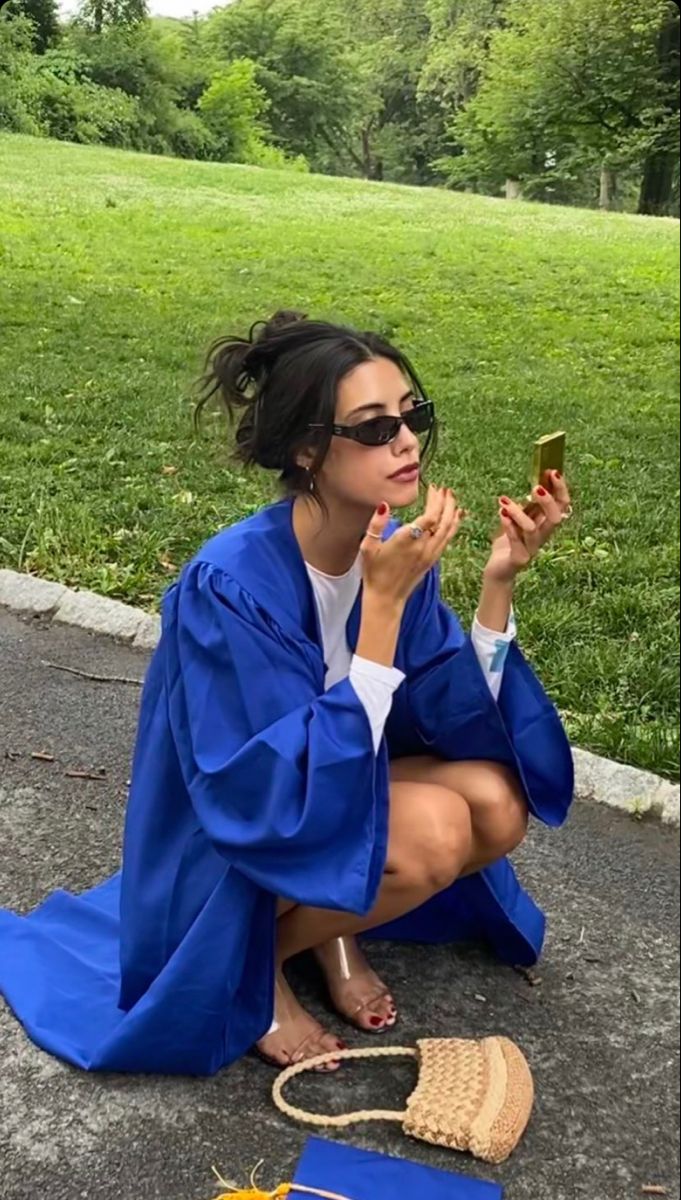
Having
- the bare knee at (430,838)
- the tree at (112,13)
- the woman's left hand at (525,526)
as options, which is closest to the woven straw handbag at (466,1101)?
the bare knee at (430,838)

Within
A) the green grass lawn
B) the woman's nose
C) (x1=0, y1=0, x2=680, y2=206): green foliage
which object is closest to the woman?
the woman's nose

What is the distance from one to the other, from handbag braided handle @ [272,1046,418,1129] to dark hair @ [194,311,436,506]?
765 mm

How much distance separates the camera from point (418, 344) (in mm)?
1721

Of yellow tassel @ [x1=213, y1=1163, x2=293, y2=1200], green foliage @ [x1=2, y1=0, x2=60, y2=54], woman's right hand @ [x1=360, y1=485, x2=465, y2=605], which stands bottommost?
yellow tassel @ [x1=213, y1=1163, x2=293, y2=1200]

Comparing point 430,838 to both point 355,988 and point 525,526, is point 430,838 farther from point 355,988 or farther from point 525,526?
point 525,526

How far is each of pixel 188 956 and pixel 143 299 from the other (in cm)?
93

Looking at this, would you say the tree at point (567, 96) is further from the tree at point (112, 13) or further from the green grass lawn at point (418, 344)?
the tree at point (112, 13)

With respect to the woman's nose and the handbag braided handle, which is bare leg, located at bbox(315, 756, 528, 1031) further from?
the woman's nose

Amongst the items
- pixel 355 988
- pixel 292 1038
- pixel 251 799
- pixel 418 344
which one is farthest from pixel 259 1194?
pixel 418 344

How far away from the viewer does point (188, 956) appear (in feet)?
5.25

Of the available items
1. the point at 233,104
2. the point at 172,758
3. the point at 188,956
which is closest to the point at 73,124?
the point at 233,104

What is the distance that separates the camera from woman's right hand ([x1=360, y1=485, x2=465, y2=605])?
1.25 metres

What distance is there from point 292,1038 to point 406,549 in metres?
0.83

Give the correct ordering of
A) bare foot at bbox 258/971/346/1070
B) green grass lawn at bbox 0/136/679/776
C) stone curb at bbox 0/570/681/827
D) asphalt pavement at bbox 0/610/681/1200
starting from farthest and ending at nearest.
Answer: stone curb at bbox 0/570/681/827 < bare foot at bbox 258/971/346/1070 < green grass lawn at bbox 0/136/679/776 < asphalt pavement at bbox 0/610/681/1200
